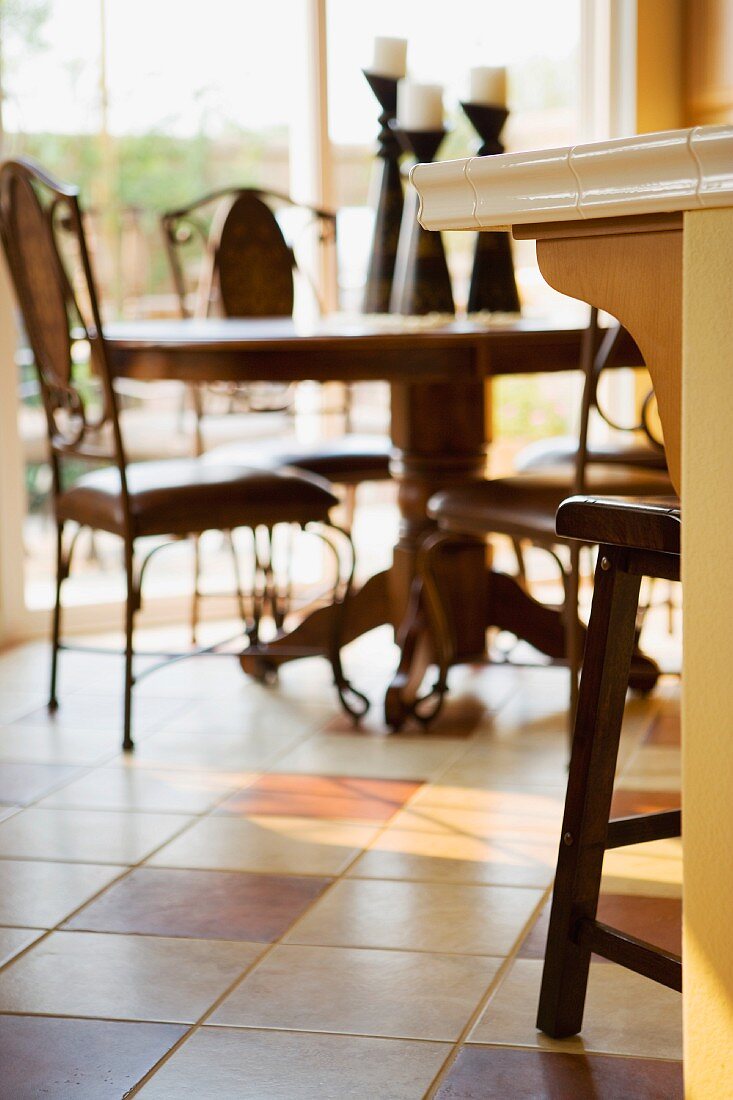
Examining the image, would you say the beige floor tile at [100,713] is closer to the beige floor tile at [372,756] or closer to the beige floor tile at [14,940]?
the beige floor tile at [372,756]

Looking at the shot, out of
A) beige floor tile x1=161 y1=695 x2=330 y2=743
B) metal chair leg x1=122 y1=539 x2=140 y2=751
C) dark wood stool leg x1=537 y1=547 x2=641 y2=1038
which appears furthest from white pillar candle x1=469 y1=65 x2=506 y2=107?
dark wood stool leg x1=537 y1=547 x2=641 y2=1038

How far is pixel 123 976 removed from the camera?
167 cm

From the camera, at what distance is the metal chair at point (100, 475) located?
8.47 ft

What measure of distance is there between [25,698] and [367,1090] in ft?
6.07

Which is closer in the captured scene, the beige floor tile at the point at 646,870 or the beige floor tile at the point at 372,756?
the beige floor tile at the point at 646,870

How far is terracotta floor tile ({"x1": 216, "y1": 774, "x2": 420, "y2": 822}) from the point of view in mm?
2297

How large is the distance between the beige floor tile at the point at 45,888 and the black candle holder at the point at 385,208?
1.50 meters

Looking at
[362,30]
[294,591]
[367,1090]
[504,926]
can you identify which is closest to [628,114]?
[362,30]

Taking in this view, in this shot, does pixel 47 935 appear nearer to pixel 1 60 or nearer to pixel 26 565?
pixel 26 565

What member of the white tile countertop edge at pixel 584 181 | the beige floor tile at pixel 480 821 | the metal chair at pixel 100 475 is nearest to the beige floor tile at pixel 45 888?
the beige floor tile at pixel 480 821

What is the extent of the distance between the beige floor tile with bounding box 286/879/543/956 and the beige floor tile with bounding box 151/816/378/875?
0.37 ft

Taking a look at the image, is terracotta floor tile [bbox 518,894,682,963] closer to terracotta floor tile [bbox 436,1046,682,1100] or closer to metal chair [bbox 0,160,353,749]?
terracotta floor tile [bbox 436,1046,682,1100]

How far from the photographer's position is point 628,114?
4.08 metres

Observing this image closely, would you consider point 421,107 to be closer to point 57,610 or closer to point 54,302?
point 54,302
